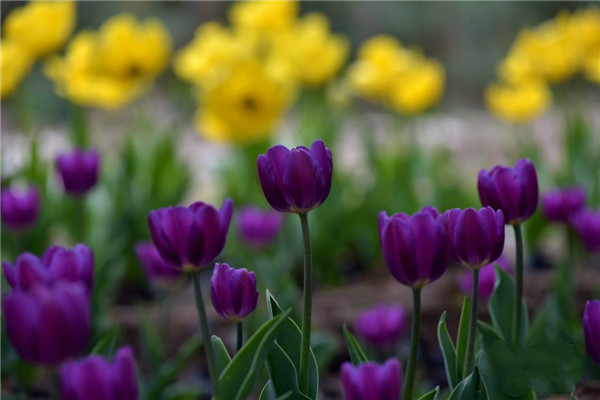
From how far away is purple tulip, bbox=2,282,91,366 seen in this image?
60 centimetres

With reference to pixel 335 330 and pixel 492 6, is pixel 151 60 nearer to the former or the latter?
pixel 335 330

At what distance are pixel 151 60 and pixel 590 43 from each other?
1473 millimetres

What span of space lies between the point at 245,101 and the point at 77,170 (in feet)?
3.21

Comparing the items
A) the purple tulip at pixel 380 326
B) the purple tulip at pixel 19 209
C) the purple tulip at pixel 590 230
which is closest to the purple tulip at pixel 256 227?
the purple tulip at pixel 19 209

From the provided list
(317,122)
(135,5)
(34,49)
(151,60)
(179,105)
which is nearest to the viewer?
(34,49)

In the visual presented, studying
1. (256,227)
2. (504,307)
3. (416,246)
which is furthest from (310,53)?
(416,246)

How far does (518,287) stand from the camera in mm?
935

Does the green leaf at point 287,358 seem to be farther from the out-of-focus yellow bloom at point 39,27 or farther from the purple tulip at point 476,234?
the out-of-focus yellow bloom at point 39,27

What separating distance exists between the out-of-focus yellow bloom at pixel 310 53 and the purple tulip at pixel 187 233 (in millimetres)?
2379

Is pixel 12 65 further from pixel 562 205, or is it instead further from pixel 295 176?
pixel 295 176

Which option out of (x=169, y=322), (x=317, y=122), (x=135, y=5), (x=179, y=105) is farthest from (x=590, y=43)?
Result: (x=135, y=5)

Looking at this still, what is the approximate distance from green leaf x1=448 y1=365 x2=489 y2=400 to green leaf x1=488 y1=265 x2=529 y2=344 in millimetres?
217

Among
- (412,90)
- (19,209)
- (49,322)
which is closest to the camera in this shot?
(49,322)

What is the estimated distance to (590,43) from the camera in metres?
2.80
